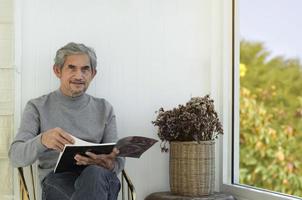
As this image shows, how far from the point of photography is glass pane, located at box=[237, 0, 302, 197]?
2939 millimetres

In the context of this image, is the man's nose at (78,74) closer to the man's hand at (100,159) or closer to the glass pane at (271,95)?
the man's hand at (100,159)

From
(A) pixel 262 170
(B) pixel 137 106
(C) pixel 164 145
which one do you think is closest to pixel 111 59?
(B) pixel 137 106

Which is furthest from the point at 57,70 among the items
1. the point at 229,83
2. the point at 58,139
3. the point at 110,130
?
the point at 229,83

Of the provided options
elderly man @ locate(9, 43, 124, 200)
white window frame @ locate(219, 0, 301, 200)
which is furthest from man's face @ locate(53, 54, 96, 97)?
white window frame @ locate(219, 0, 301, 200)

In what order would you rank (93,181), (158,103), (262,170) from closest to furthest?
(93,181) → (262,170) → (158,103)

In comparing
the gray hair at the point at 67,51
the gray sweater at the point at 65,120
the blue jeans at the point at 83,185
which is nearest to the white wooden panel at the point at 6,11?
the gray hair at the point at 67,51

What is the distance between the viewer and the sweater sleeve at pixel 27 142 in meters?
2.57

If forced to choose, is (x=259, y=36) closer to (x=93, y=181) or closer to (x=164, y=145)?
(x=164, y=145)

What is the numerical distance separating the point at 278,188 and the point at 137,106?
39.7 inches

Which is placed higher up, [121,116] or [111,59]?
[111,59]

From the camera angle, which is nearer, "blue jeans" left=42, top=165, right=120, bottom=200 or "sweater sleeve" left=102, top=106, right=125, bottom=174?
"blue jeans" left=42, top=165, right=120, bottom=200

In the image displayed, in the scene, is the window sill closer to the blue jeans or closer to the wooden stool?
the wooden stool

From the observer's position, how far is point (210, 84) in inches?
139

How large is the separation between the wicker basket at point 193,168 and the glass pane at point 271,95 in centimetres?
34
